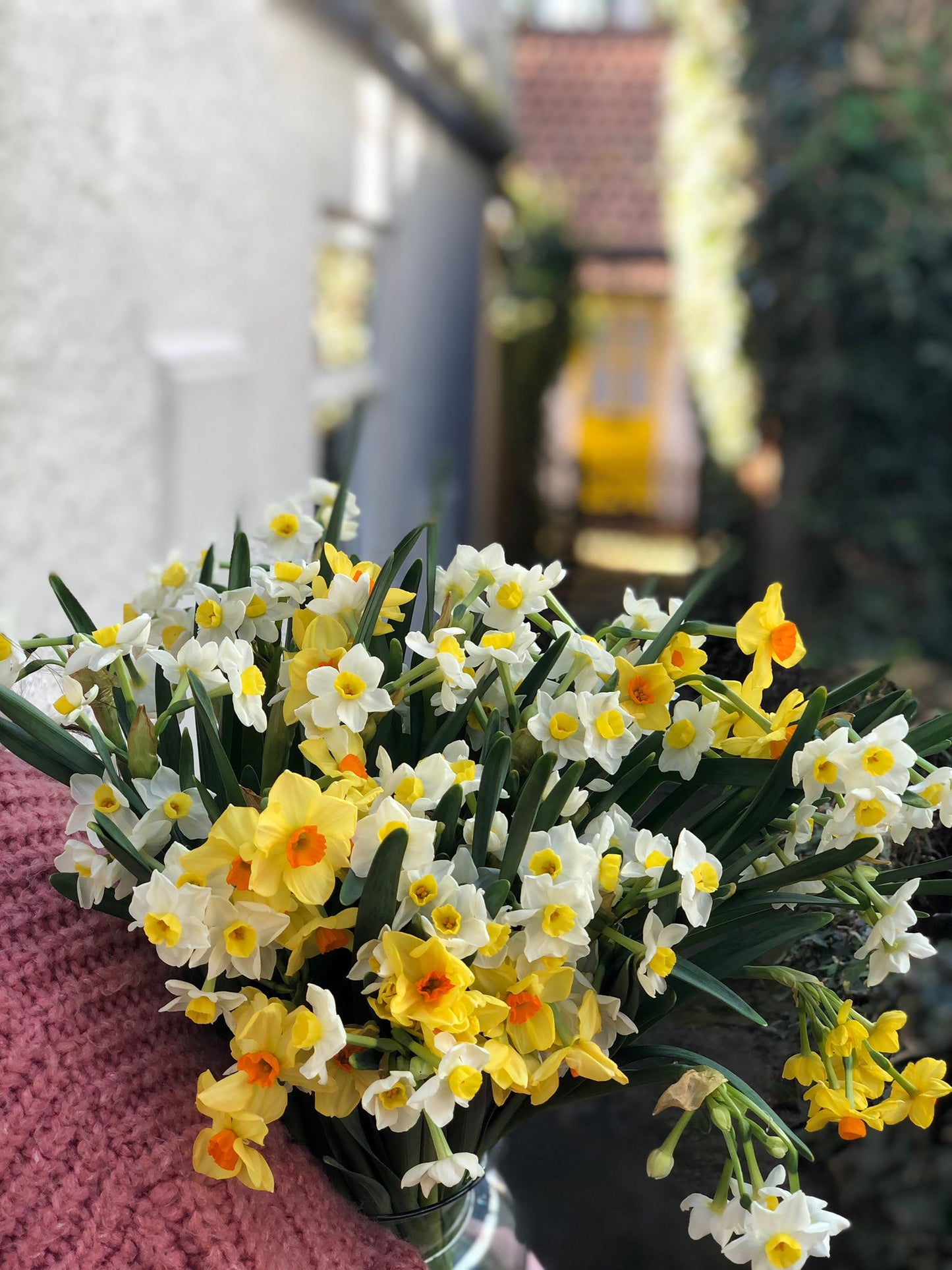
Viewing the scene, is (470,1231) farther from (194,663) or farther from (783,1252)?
(194,663)

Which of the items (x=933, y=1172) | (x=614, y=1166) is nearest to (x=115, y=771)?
(x=614, y=1166)

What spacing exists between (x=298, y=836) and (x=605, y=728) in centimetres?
16

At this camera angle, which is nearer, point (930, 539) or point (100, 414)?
point (100, 414)

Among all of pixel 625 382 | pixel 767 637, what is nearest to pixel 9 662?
pixel 767 637

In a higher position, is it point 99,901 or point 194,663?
point 194,663

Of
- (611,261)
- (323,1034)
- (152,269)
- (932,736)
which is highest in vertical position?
(611,261)

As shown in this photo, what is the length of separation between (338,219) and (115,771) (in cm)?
400

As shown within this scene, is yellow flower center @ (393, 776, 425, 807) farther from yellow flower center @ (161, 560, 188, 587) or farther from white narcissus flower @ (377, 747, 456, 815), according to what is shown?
yellow flower center @ (161, 560, 188, 587)

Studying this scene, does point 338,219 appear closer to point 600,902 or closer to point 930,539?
point 930,539

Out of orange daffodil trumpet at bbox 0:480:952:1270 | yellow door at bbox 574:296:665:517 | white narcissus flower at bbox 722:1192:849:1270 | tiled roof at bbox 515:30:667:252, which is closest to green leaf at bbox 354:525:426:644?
orange daffodil trumpet at bbox 0:480:952:1270

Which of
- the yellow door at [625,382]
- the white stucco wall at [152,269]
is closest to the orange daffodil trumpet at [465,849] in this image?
the white stucco wall at [152,269]

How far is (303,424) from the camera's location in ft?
12.3

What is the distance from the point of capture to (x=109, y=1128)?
0.61m

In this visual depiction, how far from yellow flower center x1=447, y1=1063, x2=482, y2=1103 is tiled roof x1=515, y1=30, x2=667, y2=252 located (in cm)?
1131
